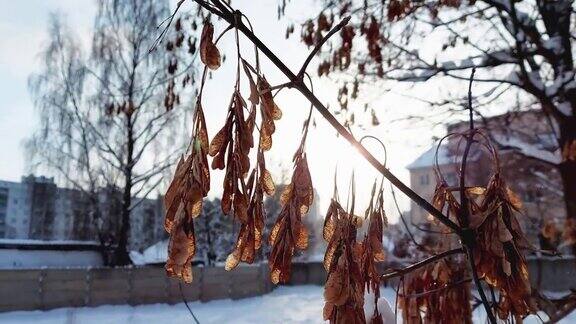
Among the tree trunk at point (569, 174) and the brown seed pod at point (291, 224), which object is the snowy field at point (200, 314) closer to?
the tree trunk at point (569, 174)

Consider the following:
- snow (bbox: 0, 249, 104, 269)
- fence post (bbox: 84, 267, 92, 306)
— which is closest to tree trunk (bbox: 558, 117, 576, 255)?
fence post (bbox: 84, 267, 92, 306)

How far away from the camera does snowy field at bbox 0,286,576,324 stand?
13.9 meters

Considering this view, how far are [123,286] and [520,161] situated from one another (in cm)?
1348

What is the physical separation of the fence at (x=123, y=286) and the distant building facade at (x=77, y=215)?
8.10 feet

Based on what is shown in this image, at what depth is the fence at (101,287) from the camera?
14812 mm

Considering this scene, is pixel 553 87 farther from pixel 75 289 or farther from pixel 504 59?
pixel 75 289

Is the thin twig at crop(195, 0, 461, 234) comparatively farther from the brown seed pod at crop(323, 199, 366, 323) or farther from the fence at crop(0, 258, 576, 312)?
the fence at crop(0, 258, 576, 312)

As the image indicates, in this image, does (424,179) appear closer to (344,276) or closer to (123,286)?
(123,286)

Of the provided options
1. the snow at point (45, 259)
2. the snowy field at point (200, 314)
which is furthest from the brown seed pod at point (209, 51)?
the snow at point (45, 259)

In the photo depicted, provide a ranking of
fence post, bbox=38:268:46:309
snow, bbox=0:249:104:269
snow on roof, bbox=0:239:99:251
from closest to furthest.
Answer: fence post, bbox=38:268:46:309, snow, bbox=0:249:104:269, snow on roof, bbox=0:239:99:251

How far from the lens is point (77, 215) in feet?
106

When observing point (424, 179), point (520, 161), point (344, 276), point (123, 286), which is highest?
point (424, 179)

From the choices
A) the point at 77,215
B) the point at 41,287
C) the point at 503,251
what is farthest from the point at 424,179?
the point at 503,251

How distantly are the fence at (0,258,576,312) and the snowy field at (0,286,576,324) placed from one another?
0.32 metres
